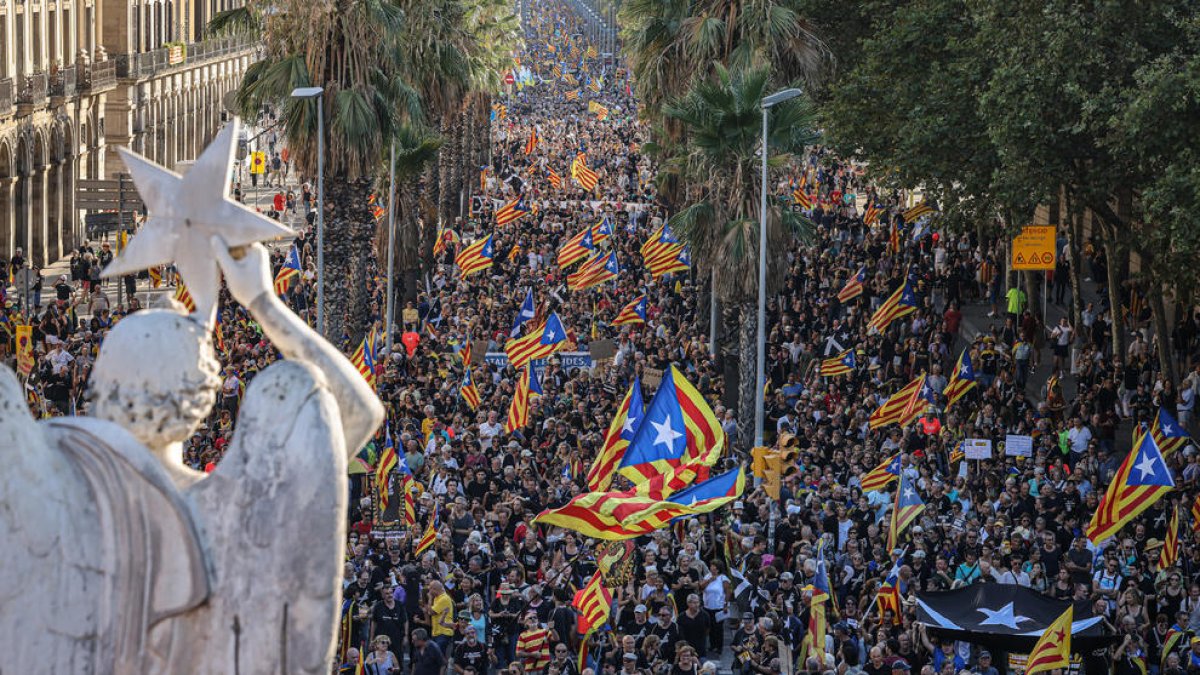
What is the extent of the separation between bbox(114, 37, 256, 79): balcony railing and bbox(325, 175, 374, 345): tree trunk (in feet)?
82.0

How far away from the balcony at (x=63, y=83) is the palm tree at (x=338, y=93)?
25727mm

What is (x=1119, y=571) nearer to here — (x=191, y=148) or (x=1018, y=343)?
(x=1018, y=343)

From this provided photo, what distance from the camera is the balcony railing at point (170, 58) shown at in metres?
68.9

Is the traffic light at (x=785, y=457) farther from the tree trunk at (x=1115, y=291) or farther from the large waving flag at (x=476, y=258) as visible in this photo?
the large waving flag at (x=476, y=258)

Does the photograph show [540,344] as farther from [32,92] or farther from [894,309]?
[32,92]

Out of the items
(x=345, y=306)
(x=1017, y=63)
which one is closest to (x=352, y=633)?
(x=1017, y=63)

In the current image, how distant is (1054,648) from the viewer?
16594mm

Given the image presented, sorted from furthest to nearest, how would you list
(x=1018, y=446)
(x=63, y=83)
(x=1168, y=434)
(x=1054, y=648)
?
(x=63, y=83), (x=1018, y=446), (x=1168, y=434), (x=1054, y=648)

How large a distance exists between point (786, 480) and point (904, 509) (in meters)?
3.67

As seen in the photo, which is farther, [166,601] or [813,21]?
[813,21]

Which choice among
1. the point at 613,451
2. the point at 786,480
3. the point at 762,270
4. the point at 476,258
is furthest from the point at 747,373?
the point at 476,258

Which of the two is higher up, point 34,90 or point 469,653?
point 34,90

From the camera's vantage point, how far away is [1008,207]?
102 feet

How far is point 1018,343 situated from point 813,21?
7.48m
